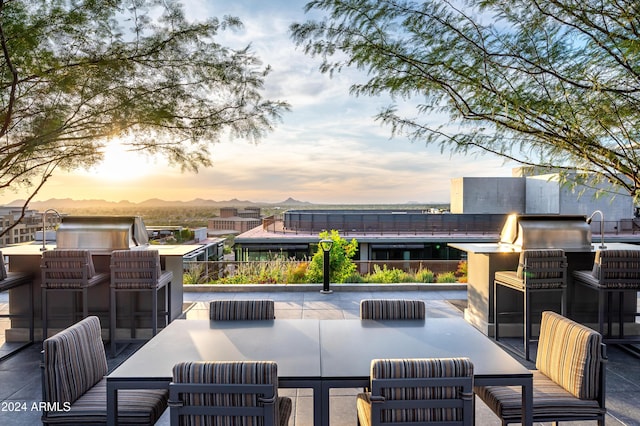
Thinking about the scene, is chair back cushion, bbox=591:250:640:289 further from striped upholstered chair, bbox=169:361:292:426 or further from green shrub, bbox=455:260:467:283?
green shrub, bbox=455:260:467:283

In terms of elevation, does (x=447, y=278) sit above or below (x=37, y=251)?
below

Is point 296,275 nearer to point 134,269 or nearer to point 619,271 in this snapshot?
point 134,269

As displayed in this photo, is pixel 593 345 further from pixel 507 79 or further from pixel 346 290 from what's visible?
pixel 346 290

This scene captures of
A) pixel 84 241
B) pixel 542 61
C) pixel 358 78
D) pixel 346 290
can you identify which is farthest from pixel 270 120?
pixel 346 290

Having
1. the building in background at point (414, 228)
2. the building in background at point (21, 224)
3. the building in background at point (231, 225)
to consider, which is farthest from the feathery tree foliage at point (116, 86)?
the building in background at point (231, 225)

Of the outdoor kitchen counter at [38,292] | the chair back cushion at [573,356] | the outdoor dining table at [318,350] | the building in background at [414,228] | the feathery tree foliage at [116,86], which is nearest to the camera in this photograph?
the outdoor dining table at [318,350]

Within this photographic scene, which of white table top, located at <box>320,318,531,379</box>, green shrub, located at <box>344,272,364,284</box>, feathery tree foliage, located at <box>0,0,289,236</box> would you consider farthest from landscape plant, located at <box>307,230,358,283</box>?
white table top, located at <box>320,318,531,379</box>

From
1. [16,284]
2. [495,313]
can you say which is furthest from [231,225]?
[495,313]

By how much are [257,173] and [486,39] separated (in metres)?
13.6

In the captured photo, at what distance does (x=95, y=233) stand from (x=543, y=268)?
5.67 meters

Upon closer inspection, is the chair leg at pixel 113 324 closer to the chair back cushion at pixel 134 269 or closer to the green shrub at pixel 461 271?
the chair back cushion at pixel 134 269

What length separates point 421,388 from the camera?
1845 mm

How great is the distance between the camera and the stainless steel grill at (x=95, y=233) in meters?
5.36

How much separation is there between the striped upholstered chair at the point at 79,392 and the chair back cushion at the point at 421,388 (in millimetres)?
1428
